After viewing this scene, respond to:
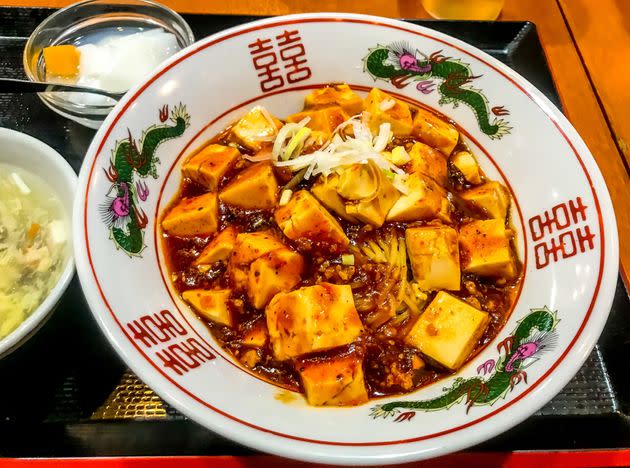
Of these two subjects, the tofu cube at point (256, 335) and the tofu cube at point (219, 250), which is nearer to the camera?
the tofu cube at point (256, 335)

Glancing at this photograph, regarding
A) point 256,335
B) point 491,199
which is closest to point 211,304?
point 256,335

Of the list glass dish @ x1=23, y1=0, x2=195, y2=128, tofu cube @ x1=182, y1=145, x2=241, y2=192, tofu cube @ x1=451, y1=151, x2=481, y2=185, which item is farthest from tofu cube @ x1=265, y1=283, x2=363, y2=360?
glass dish @ x1=23, y1=0, x2=195, y2=128

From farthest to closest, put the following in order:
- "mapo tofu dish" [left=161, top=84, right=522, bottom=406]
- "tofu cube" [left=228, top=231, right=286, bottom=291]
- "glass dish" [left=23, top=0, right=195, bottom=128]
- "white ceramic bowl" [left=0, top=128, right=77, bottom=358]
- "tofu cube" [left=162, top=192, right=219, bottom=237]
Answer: "glass dish" [left=23, top=0, right=195, bottom=128] < "white ceramic bowl" [left=0, top=128, right=77, bottom=358] < "tofu cube" [left=162, top=192, right=219, bottom=237] < "tofu cube" [left=228, top=231, right=286, bottom=291] < "mapo tofu dish" [left=161, top=84, right=522, bottom=406]

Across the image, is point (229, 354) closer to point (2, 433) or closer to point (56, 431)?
point (56, 431)

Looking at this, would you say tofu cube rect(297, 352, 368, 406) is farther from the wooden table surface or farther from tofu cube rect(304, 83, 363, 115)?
the wooden table surface

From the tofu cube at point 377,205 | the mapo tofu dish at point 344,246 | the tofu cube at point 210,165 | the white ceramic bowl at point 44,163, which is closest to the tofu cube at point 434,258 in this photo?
the mapo tofu dish at point 344,246

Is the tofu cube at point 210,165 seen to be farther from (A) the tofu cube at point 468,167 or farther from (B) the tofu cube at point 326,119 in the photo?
(A) the tofu cube at point 468,167
